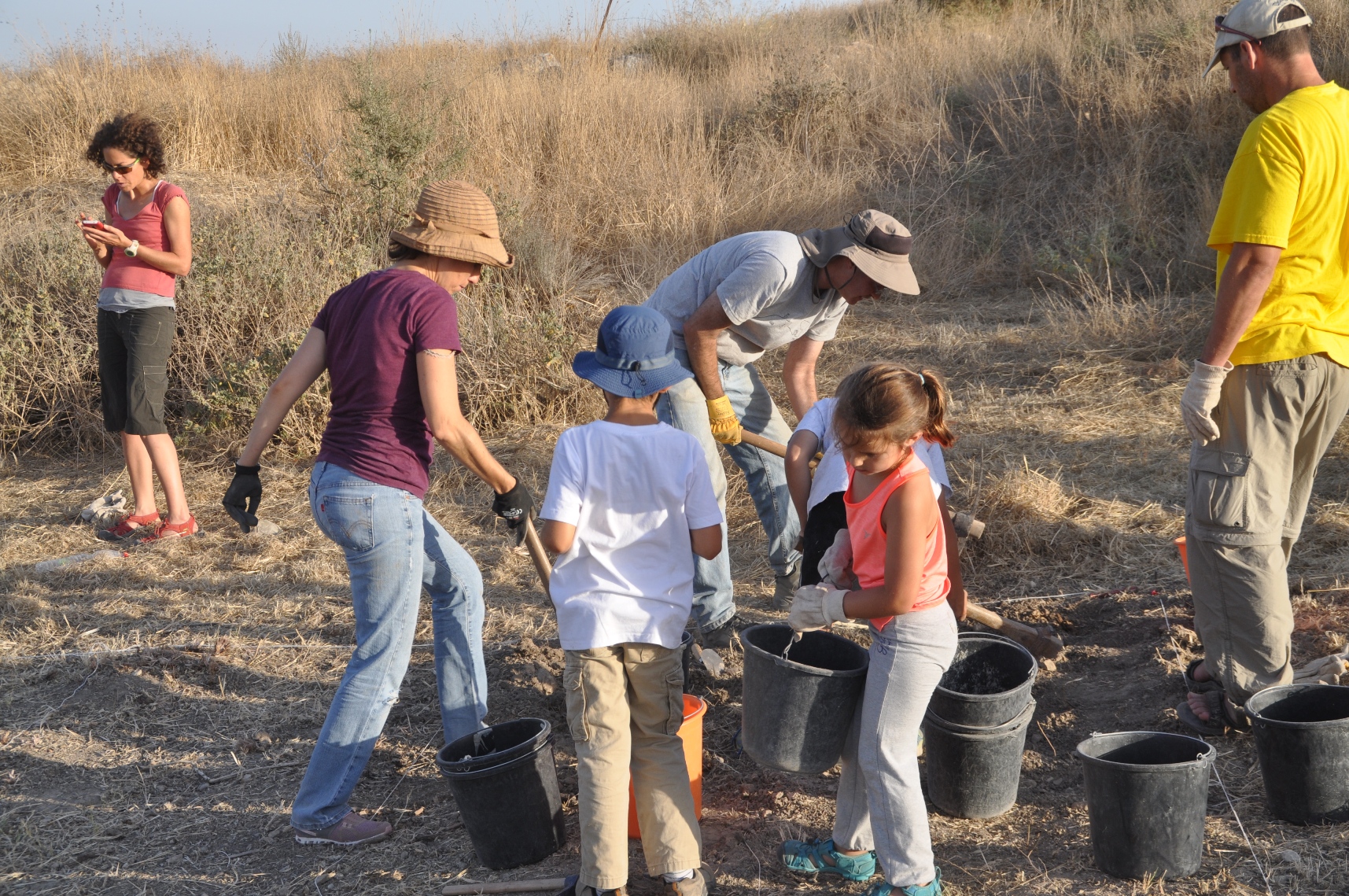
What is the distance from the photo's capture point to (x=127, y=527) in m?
5.61

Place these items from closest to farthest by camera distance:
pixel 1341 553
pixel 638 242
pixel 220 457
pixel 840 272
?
pixel 840 272 → pixel 1341 553 → pixel 220 457 → pixel 638 242

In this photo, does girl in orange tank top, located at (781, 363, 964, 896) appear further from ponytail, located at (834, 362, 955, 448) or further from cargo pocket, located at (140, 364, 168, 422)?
cargo pocket, located at (140, 364, 168, 422)

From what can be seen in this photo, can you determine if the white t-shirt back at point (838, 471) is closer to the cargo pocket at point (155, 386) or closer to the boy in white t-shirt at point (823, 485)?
the boy in white t-shirt at point (823, 485)

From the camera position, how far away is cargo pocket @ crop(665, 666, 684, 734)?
2553 millimetres

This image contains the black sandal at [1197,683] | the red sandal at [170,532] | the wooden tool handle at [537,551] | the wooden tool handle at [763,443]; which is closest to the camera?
the wooden tool handle at [537,551]

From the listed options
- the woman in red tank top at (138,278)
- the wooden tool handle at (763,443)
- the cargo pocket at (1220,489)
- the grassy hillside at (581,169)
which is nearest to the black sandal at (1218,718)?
the cargo pocket at (1220,489)

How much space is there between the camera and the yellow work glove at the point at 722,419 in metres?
3.76

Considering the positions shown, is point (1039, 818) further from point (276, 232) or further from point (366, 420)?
point (276, 232)

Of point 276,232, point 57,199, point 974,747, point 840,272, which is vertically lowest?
point 974,747

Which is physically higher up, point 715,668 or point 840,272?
point 840,272

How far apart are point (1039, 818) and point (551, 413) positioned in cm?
459

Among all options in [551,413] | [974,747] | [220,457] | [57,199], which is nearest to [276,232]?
[220,457]

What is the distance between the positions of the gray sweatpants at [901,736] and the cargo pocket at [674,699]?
44 cm

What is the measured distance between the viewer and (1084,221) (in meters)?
9.44
